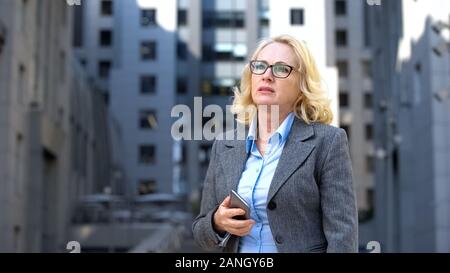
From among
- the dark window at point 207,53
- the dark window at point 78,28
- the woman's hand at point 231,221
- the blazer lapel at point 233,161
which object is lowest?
the woman's hand at point 231,221

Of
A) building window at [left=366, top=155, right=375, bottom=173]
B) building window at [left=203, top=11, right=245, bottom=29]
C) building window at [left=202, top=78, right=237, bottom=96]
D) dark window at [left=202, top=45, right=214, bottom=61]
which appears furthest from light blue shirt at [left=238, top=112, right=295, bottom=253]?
building window at [left=366, top=155, right=375, bottom=173]

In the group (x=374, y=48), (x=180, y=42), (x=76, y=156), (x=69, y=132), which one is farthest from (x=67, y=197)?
(x=374, y=48)

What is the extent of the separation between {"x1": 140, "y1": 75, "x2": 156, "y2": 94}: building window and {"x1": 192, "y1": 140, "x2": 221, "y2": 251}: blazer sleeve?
933 cm

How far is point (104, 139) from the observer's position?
53.2ft

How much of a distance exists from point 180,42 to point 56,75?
4409 mm

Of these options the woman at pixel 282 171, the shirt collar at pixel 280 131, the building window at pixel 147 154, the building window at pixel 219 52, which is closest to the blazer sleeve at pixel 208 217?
the woman at pixel 282 171

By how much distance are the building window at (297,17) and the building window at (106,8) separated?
1.24m

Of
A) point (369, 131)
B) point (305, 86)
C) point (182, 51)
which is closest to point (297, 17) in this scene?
Result: point (305, 86)

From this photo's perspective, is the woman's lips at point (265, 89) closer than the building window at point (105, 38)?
Yes

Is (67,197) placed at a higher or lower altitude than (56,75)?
lower

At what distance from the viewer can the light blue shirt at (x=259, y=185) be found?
2.52m

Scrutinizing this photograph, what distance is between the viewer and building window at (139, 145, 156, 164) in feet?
45.1

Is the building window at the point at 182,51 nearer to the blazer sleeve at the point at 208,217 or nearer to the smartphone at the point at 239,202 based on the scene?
the blazer sleeve at the point at 208,217
